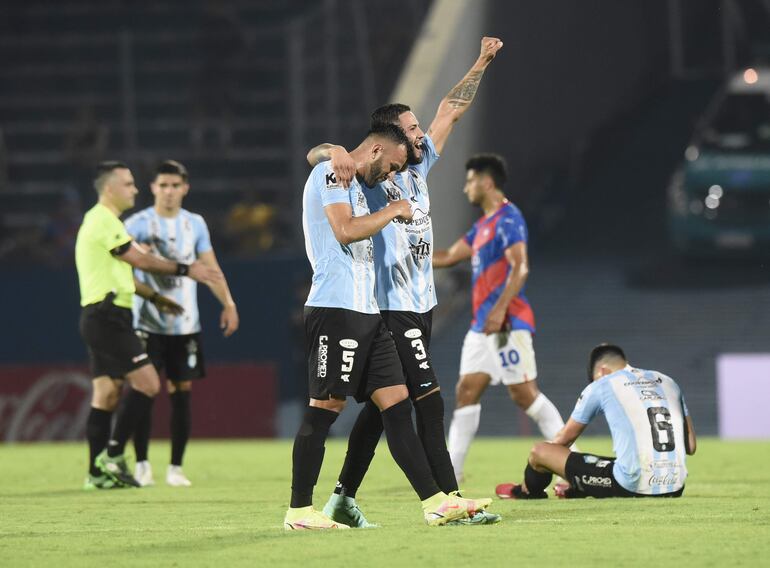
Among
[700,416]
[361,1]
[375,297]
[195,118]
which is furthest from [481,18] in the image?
[375,297]

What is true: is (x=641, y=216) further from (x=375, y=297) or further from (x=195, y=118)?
(x=375, y=297)

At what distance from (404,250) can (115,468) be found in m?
3.96

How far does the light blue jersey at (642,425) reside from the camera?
9.43m

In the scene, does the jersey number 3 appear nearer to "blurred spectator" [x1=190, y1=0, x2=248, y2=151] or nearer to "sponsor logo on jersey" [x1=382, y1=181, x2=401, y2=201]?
"sponsor logo on jersey" [x1=382, y1=181, x2=401, y2=201]

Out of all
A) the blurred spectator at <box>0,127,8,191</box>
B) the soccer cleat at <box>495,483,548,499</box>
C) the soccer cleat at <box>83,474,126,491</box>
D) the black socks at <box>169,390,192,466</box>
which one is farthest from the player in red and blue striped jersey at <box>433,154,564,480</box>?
the blurred spectator at <box>0,127,8,191</box>

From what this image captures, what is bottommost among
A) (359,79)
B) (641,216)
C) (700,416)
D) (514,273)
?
(700,416)

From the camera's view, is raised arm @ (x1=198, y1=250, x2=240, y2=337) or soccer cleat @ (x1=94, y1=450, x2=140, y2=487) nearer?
soccer cleat @ (x1=94, y1=450, x2=140, y2=487)

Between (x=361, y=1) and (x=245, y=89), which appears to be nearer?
(x=361, y=1)

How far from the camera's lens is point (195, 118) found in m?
27.3

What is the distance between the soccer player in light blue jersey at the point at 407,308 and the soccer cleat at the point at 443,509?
0.15m

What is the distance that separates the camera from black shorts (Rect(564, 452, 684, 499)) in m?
9.65

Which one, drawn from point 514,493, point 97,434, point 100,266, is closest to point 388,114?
point 514,493

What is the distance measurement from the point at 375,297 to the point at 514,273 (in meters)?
3.24

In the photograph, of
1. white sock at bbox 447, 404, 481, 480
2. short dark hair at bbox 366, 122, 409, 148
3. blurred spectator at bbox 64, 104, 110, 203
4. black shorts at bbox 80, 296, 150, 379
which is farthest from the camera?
blurred spectator at bbox 64, 104, 110, 203
